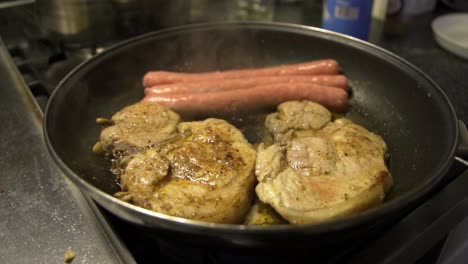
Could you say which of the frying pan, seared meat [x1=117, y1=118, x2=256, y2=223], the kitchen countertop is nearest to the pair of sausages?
the frying pan

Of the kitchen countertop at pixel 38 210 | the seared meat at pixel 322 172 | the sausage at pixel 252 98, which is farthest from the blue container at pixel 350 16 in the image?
the kitchen countertop at pixel 38 210

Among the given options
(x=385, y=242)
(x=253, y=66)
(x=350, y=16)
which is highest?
(x=350, y=16)

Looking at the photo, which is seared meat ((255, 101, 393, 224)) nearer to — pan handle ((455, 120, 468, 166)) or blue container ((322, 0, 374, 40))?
pan handle ((455, 120, 468, 166))

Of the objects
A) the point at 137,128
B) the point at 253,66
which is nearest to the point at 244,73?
the point at 253,66

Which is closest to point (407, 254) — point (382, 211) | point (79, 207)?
point (382, 211)

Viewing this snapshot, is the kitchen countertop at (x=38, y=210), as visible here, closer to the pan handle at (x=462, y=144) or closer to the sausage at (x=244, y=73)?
the sausage at (x=244, y=73)

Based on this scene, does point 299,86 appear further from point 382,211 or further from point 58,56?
point 58,56

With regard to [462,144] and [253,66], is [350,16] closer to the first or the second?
[253,66]
